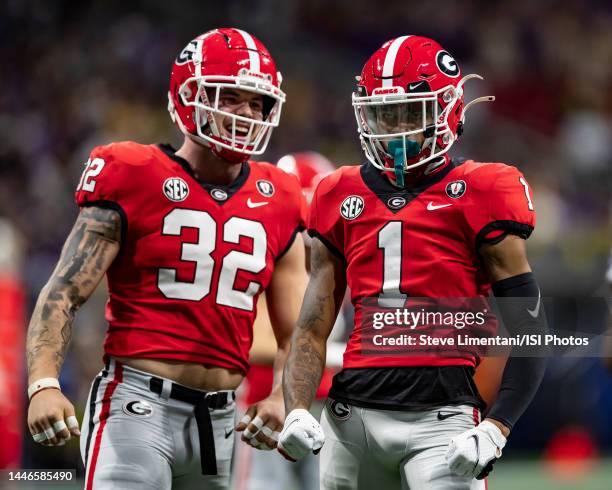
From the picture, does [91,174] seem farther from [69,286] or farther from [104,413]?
[104,413]

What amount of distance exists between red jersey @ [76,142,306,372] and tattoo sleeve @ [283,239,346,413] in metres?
0.33

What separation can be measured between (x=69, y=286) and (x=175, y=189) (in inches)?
18.2

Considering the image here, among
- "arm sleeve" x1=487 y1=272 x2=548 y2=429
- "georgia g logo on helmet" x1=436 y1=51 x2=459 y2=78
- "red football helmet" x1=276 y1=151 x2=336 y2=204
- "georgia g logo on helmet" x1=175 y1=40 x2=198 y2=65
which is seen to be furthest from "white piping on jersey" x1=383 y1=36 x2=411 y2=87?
"red football helmet" x1=276 y1=151 x2=336 y2=204

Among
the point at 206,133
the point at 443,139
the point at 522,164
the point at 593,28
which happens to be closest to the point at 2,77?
the point at 522,164

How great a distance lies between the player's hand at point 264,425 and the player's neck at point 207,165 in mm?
758

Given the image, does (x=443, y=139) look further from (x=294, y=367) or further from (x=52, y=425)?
(x=52, y=425)

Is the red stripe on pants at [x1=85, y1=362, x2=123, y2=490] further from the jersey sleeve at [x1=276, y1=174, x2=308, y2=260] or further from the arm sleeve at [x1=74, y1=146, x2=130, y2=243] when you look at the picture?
the jersey sleeve at [x1=276, y1=174, x2=308, y2=260]

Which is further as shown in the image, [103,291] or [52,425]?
[103,291]

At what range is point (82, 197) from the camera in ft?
11.6

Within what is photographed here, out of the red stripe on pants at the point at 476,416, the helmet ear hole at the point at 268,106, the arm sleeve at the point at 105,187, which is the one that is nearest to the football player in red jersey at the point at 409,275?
the red stripe on pants at the point at 476,416

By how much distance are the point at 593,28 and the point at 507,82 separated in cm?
133

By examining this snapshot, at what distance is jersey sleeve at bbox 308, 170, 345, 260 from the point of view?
130 inches

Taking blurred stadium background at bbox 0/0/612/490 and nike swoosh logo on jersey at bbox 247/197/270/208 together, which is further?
blurred stadium background at bbox 0/0/612/490

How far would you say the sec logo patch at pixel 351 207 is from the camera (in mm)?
3266
